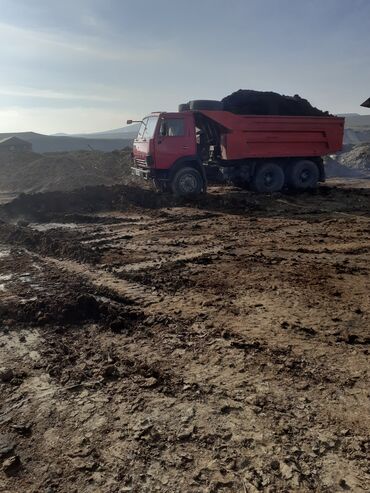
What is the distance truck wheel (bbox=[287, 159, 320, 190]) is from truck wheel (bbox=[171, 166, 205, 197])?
3295 mm

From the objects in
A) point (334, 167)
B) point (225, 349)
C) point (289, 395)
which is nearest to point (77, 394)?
point (225, 349)

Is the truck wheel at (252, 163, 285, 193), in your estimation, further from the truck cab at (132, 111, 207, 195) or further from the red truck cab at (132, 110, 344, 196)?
the truck cab at (132, 111, 207, 195)

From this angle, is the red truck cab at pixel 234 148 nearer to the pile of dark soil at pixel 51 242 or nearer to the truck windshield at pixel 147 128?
the truck windshield at pixel 147 128

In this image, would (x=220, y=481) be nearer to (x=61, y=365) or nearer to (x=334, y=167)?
(x=61, y=365)

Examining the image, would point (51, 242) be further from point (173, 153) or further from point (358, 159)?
point (358, 159)

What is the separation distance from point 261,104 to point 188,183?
3.62 metres

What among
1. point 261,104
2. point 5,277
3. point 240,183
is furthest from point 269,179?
point 5,277

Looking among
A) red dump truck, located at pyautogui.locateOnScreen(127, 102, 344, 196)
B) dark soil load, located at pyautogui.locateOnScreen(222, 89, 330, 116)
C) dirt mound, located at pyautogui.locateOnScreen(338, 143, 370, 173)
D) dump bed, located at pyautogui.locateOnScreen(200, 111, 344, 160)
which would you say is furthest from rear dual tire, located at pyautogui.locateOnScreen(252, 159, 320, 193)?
dirt mound, located at pyautogui.locateOnScreen(338, 143, 370, 173)

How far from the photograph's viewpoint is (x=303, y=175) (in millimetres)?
13828

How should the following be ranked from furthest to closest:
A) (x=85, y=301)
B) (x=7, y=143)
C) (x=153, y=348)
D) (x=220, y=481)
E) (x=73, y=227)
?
(x=7, y=143) < (x=73, y=227) < (x=85, y=301) < (x=153, y=348) < (x=220, y=481)

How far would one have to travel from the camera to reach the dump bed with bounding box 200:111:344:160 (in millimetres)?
12180

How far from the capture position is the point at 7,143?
32.3 metres

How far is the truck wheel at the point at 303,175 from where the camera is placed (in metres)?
13.5

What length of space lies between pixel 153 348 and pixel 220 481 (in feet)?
5.65
